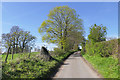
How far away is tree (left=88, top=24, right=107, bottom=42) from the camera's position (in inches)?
811

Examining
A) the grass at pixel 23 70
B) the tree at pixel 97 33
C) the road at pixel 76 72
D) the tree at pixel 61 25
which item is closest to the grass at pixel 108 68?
the road at pixel 76 72

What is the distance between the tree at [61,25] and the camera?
2664cm

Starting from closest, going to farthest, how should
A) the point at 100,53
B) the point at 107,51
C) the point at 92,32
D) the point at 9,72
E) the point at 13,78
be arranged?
1. the point at 13,78
2. the point at 9,72
3. the point at 107,51
4. the point at 100,53
5. the point at 92,32

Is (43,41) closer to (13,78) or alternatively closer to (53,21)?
(53,21)

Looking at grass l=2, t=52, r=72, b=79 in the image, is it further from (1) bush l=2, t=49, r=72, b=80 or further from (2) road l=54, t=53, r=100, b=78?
(2) road l=54, t=53, r=100, b=78

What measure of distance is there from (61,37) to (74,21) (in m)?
4.88

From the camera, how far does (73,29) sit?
27.3 m

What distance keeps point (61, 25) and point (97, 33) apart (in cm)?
888

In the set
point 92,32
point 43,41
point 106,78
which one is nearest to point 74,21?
point 92,32

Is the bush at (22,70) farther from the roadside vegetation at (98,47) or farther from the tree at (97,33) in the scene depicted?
the tree at (97,33)

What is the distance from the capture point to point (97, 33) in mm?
21516

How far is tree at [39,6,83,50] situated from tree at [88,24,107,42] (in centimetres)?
514

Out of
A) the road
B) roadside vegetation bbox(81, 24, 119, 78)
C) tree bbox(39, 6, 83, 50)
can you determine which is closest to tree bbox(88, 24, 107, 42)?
roadside vegetation bbox(81, 24, 119, 78)

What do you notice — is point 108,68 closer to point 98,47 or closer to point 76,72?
point 76,72
